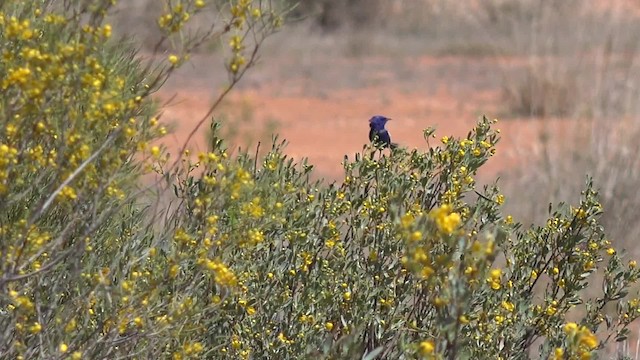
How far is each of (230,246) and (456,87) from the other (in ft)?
54.6

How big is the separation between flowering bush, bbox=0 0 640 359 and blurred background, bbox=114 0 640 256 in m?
0.26

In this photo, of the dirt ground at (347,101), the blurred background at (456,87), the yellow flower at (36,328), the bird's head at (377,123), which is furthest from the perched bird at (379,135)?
the dirt ground at (347,101)

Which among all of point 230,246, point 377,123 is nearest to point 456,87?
point 377,123

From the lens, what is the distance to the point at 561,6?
37.8ft

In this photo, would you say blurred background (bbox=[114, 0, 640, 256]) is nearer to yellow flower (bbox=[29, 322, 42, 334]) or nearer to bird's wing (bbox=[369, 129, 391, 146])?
bird's wing (bbox=[369, 129, 391, 146])

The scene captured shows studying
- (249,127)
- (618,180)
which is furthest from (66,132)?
(249,127)

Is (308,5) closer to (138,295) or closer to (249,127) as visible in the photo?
(249,127)

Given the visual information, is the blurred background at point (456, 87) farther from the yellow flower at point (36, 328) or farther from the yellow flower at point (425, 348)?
the yellow flower at point (425, 348)

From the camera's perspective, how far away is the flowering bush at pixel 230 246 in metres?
2.89

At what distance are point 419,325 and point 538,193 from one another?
6070 millimetres

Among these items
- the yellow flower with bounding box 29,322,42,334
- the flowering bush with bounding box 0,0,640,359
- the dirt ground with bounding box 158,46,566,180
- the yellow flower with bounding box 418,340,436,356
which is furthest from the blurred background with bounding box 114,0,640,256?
the yellow flower with bounding box 418,340,436,356

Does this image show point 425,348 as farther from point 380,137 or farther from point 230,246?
point 380,137

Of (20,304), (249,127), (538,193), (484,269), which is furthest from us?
(249,127)

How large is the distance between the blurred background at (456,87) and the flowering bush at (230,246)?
0.85ft
